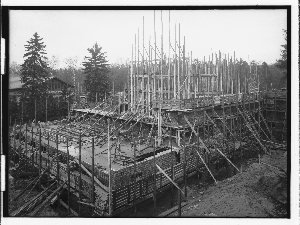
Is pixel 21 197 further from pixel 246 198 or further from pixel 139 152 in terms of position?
pixel 246 198

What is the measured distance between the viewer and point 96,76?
979 inches

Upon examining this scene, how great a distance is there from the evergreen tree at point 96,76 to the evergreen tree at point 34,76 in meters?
3.55

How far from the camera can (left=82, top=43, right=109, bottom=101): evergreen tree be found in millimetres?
21891

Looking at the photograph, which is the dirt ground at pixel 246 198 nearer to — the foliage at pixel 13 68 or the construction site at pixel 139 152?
the construction site at pixel 139 152

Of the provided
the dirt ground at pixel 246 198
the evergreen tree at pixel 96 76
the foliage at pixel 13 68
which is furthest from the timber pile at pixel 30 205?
the evergreen tree at pixel 96 76

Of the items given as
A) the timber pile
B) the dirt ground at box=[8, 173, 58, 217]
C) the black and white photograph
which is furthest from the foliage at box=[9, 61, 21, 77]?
the timber pile

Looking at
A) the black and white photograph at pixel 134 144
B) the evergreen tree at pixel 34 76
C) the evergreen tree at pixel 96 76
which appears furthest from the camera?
the evergreen tree at pixel 96 76

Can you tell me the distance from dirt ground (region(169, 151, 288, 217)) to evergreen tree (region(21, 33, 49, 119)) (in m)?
11.3

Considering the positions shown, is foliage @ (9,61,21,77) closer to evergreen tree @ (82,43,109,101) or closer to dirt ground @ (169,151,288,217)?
evergreen tree @ (82,43,109,101)

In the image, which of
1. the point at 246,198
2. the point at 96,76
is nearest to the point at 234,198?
the point at 246,198

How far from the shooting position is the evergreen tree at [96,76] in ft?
71.8

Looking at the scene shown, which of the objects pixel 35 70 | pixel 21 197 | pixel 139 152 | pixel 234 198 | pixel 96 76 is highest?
pixel 96 76

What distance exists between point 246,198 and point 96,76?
16915mm

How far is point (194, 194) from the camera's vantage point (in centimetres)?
1606
